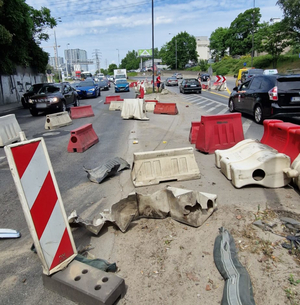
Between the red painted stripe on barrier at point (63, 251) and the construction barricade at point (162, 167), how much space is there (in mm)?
2399

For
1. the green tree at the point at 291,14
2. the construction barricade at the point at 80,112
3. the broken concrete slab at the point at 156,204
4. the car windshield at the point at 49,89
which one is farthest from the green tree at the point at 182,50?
the broken concrete slab at the point at 156,204

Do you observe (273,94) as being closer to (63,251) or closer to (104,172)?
(104,172)

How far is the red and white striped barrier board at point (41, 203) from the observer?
267 cm

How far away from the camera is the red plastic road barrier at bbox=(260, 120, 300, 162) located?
5489 mm

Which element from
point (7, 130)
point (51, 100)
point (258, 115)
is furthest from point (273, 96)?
point (51, 100)

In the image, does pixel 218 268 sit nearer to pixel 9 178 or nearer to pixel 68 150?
pixel 9 178

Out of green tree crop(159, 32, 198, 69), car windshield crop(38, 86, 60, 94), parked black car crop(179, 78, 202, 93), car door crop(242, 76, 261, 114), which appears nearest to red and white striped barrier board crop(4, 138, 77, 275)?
car door crop(242, 76, 261, 114)

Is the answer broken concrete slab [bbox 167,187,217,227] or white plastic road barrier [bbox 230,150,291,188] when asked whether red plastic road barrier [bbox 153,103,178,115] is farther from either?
broken concrete slab [bbox 167,187,217,227]

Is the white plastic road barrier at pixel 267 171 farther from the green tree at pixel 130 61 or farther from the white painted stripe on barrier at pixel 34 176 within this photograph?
the green tree at pixel 130 61

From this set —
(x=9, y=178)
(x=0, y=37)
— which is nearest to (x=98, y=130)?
(x=9, y=178)

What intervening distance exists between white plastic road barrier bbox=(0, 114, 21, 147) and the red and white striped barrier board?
25.5 feet

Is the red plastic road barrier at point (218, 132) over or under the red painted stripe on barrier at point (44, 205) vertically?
under

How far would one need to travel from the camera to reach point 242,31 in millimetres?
87562

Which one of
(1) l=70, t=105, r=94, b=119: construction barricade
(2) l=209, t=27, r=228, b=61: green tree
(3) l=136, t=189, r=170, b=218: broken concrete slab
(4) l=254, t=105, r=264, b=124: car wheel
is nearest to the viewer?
(3) l=136, t=189, r=170, b=218: broken concrete slab
